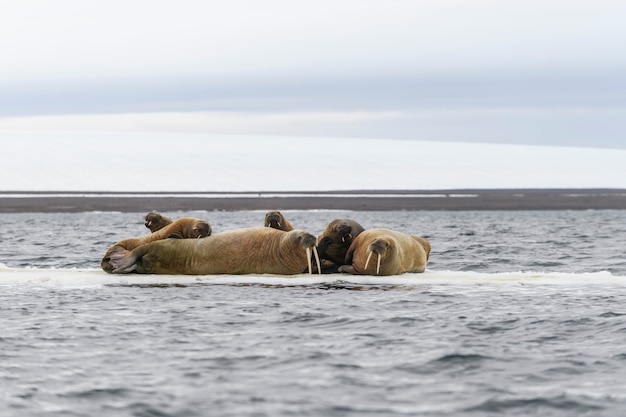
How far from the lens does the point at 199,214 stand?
54.8 metres

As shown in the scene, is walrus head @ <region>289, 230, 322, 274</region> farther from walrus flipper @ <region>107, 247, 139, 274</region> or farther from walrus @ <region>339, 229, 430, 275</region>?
walrus flipper @ <region>107, 247, 139, 274</region>

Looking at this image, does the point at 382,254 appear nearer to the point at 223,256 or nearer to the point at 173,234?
the point at 223,256

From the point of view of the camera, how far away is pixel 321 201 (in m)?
65.7

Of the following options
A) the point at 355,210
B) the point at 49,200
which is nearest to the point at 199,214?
the point at 355,210

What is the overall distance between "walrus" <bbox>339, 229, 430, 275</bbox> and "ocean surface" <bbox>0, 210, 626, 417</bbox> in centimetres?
26

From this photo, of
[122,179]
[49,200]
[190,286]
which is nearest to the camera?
[190,286]

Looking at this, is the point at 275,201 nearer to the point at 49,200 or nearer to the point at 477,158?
the point at 49,200

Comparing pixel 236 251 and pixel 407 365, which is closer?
pixel 407 365

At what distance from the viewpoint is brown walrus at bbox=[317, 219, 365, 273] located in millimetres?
17000

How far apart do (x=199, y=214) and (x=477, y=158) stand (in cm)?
6281

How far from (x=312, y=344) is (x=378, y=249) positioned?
5034 millimetres

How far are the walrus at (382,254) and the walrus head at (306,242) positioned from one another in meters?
0.58

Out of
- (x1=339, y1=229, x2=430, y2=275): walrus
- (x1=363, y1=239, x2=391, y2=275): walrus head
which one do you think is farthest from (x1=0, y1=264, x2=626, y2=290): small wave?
(x1=363, y1=239, x2=391, y2=275): walrus head

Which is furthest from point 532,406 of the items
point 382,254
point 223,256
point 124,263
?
point 124,263
